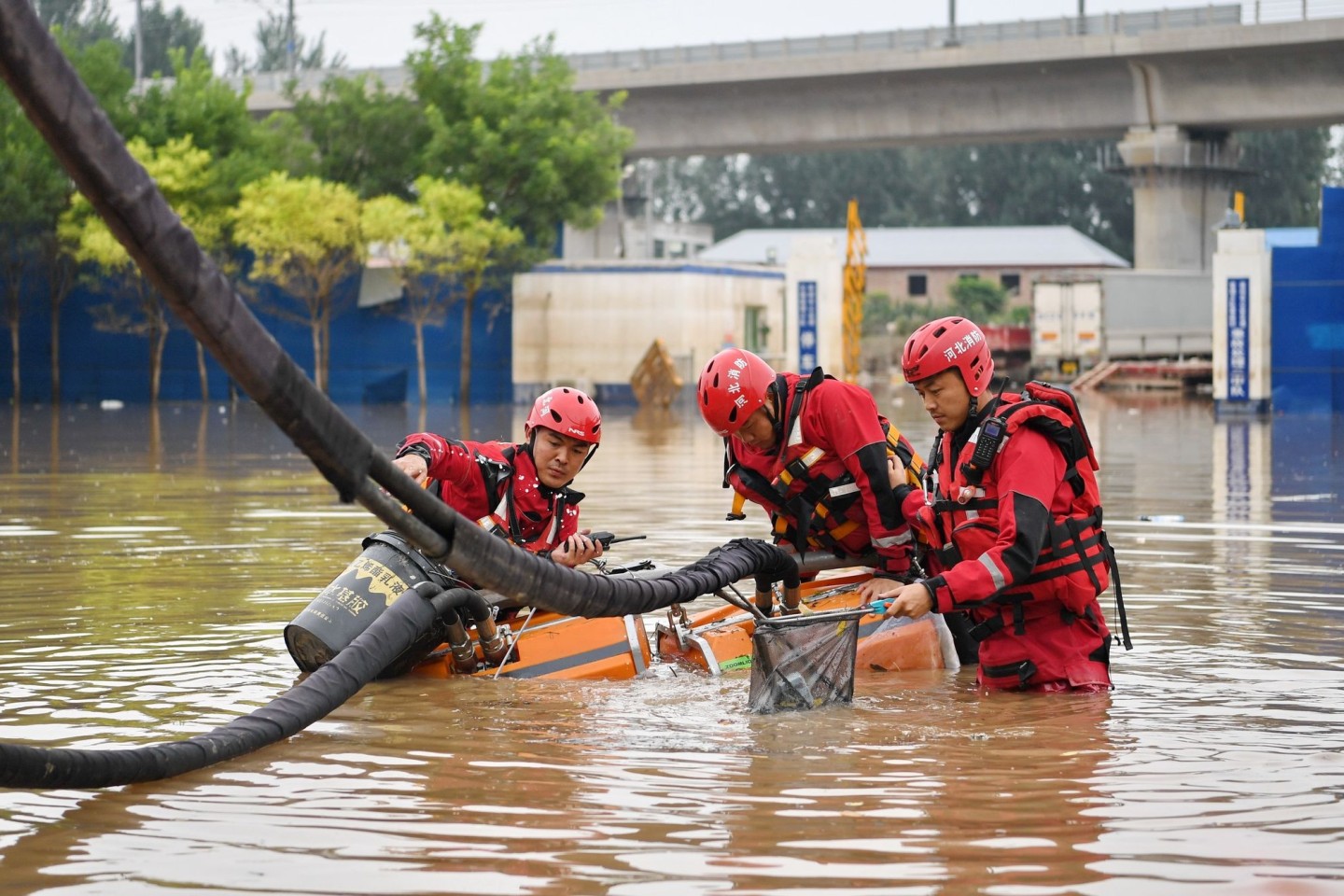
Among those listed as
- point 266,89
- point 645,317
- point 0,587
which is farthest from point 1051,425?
point 266,89

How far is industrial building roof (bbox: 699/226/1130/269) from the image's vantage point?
2945 inches

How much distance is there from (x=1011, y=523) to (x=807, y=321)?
127 feet

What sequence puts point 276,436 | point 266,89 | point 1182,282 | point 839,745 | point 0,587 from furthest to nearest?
point 266,89
point 1182,282
point 276,436
point 0,587
point 839,745

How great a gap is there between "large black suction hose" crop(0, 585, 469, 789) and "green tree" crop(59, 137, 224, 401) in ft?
123

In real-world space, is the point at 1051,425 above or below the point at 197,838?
above

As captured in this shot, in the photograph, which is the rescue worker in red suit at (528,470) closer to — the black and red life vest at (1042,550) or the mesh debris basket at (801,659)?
the mesh debris basket at (801,659)

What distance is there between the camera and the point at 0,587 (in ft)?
35.2

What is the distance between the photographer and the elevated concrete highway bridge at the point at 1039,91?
45719 millimetres

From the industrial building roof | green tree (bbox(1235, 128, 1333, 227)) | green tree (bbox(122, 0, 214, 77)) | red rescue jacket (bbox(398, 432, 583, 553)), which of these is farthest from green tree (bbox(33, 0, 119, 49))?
red rescue jacket (bbox(398, 432, 583, 553))

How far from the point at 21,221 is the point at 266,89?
14544mm

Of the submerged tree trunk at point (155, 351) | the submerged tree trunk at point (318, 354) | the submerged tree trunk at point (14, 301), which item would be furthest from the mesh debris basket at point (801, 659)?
the submerged tree trunk at point (14, 301)

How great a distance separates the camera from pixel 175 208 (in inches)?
1806

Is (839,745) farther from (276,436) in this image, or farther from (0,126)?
(0,126)

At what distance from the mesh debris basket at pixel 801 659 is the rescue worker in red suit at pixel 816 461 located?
1171mm
